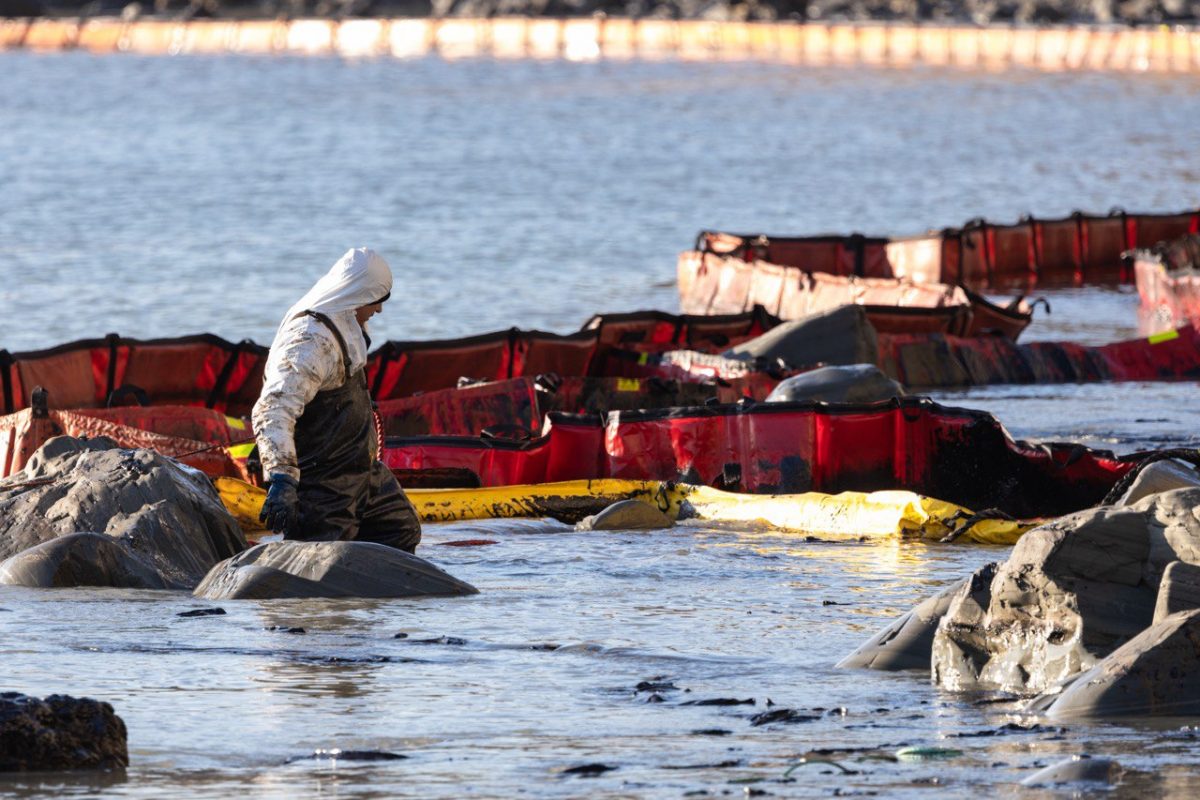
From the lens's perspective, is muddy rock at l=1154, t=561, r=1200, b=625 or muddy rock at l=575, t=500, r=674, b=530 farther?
muddy rock at l=575, t=500, r=674, b=530

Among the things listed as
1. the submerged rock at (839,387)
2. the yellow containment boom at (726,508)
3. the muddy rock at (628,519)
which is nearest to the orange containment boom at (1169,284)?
the submerged rock at (839,387)

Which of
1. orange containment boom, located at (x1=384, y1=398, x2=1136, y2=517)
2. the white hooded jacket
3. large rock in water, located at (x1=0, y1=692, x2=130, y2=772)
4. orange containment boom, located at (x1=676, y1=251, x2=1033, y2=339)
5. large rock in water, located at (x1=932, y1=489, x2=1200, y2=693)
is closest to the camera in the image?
large rock in water, located at (x1=0, y1=692, x2=130, y2=772)

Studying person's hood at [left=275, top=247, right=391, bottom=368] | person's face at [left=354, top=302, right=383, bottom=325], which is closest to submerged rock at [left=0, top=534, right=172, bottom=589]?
person's hood at [left=275, top=247, right=391, bottom=368]

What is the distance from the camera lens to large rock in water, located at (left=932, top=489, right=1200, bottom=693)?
757 cm

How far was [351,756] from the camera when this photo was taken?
678 centimetres

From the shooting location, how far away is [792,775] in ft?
21.3

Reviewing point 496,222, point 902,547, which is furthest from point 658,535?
point 496,222

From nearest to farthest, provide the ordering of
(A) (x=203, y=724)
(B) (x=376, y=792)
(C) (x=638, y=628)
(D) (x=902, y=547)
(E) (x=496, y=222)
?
(B) (x=376, y=792) → (A) (x=203, y=724) → (C) (x=638, y=628) → (D) (x=902, y=547) → (E) (x=496, y=222)

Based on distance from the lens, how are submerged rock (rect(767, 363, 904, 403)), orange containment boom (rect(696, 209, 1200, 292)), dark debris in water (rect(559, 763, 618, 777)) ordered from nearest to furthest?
dark debris in water (rect(559, 763, 618, 777))
submerged rock (rect(767, 363, 904, 403))
orange containment boom (rect(696, 209, 1200, 292))

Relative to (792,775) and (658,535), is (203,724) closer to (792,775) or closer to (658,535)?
(792,775)

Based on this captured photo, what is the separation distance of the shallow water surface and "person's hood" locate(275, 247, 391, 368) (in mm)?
1211

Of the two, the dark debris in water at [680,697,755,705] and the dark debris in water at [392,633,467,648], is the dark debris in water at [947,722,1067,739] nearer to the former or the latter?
the dark debris in water at [680,697,755,705]

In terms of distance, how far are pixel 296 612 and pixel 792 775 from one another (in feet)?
10.6

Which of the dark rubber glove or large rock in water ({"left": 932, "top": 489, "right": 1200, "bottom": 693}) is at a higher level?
the dark rubber glove
